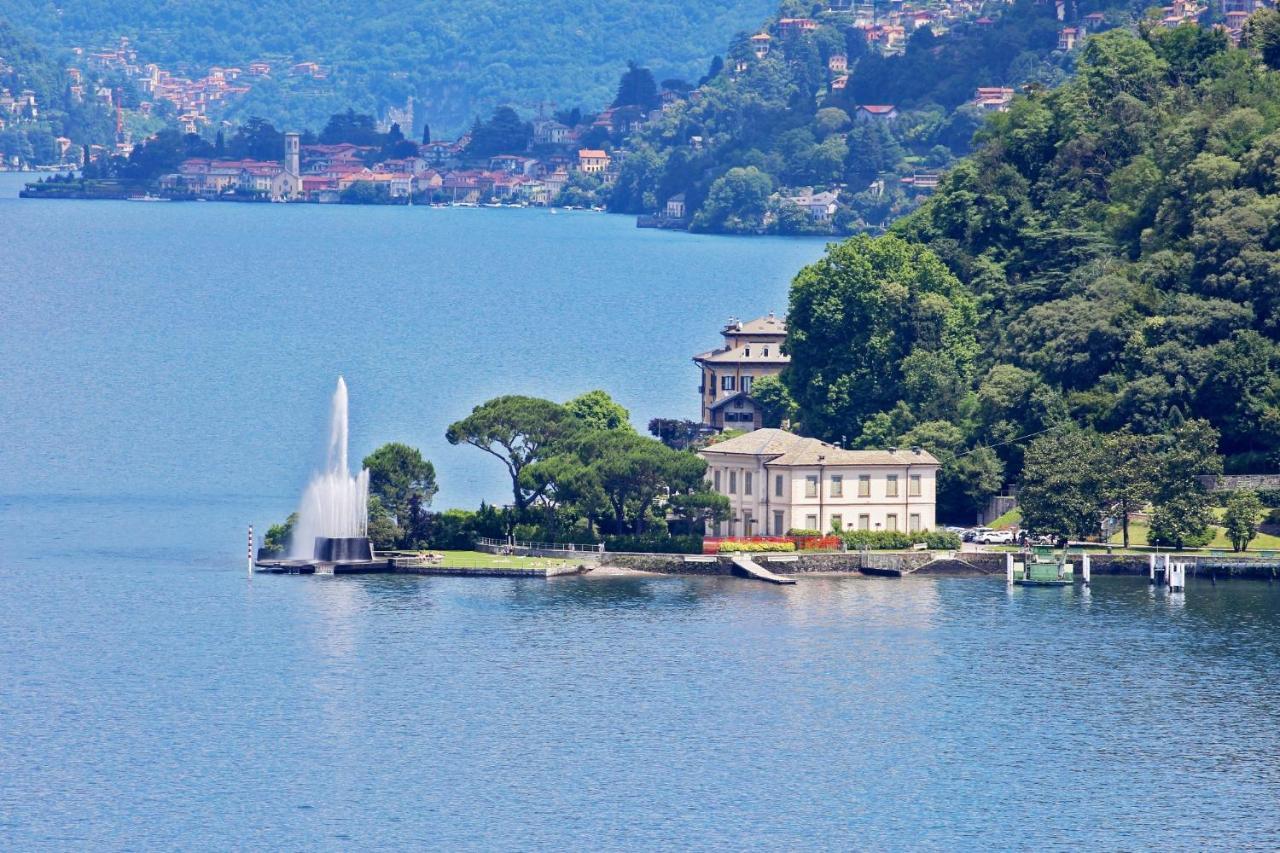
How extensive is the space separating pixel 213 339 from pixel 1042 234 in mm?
75276

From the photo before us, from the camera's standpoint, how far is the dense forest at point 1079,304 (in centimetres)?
11050

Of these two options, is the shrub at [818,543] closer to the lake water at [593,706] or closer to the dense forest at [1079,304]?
the lake water at [593,706]

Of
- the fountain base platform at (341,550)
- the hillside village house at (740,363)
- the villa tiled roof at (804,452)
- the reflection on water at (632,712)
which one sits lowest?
the reflection on water at (632,712)

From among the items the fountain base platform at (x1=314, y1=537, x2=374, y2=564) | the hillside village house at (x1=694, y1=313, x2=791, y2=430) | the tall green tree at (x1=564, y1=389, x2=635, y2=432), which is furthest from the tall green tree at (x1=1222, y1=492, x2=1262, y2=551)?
the hillside village house at (x1=694, y1=313, x2=791, y2=430)

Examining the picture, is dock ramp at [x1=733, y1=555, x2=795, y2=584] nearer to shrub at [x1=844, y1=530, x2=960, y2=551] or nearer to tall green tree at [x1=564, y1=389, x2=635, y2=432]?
shrub at [x1=844, y1=530, x2=960, y2=551]

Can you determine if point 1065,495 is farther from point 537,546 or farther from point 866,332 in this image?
point 866,332

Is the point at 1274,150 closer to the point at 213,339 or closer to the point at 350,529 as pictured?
the point at 350,529

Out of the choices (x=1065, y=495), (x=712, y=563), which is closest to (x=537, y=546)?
(x=712, y=563)

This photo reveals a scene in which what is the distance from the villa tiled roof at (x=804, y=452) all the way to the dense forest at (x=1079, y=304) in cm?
390

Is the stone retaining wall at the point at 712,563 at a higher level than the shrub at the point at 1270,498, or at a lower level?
lower

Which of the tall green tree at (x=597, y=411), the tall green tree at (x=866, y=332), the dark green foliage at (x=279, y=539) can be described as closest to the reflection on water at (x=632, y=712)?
Answer: the dark green foliage at (x=279, y=539)

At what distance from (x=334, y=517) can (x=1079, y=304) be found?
108 feet

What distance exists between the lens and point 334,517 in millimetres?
102812

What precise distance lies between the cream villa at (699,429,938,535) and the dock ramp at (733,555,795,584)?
3087 mm
